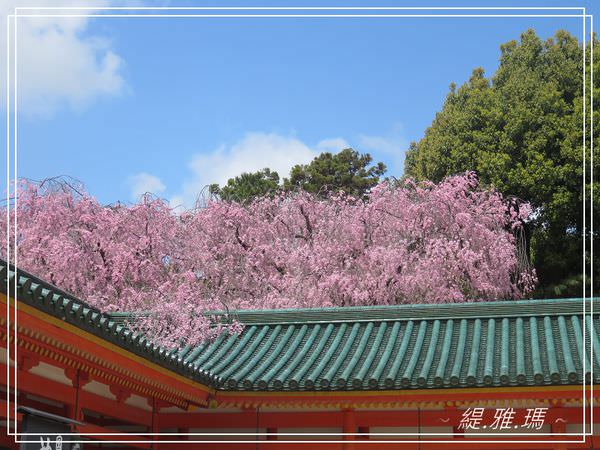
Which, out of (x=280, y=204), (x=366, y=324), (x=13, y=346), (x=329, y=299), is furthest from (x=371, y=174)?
(x=13, y=346)

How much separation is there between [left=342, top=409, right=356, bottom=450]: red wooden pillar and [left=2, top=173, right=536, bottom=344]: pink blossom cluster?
1075 centimetres

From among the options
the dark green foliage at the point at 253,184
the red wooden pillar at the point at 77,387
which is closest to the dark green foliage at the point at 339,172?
the dark green foliage at the point at 253,184

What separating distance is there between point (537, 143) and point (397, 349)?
18.2m

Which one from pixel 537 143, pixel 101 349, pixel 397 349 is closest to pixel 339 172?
pixel 537 143

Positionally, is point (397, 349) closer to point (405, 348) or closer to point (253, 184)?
point (405, 348)

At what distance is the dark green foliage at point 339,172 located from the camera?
132 feet

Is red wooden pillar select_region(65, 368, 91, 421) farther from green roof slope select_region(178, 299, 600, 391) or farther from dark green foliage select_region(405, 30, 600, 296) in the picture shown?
dark green foliage select_region(405, 30, 600, 296)

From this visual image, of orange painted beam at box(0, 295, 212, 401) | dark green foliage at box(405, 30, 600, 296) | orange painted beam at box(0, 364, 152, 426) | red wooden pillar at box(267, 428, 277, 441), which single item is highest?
dark green foliage at box(405, 30, 600, 296)

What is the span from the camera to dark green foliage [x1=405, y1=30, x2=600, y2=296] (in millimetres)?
27156

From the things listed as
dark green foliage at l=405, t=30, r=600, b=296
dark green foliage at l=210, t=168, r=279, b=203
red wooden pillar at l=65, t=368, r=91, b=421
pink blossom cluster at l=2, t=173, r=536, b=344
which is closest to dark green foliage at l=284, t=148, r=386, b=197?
dark green foliage at l=210, t=168, r=279, b=203

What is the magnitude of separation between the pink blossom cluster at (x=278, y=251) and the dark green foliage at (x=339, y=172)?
15269mm

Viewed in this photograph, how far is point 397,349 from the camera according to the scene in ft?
36.3

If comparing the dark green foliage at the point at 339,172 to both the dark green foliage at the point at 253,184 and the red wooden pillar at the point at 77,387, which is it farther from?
the red wooden pillar at the point at 77,387

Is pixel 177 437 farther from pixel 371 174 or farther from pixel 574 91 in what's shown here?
pixel 371 174
